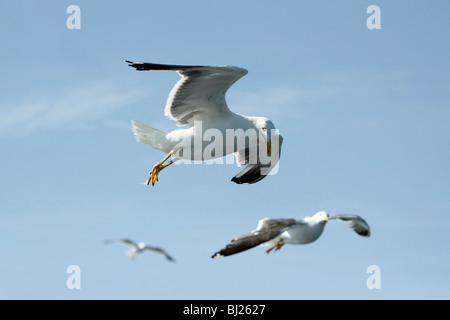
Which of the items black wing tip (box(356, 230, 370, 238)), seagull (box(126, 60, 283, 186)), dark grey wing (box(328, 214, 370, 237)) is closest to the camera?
seagull (box(126, 60, 283, 186))

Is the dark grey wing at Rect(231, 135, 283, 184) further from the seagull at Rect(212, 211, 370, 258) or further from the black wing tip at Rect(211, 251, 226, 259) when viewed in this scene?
the black wing tip at Rect(211, 251, 226, 259)

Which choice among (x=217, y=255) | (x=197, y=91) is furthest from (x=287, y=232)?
(x=197, y=91)

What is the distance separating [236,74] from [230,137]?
1.47 meters

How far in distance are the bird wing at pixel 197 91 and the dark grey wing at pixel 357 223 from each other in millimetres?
2701

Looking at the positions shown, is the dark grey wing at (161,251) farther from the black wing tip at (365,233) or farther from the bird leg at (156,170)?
the black wing tip at (365,233)

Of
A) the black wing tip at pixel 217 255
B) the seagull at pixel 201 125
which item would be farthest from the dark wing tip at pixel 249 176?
the black wing tip at pixel 217 255

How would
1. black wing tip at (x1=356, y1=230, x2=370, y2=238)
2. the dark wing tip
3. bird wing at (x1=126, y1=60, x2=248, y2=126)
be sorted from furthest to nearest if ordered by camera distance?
the dark wing tip < black wing tip at (x1=356, y1=230, x2=370, y2=238) < bird wing at (x1=126, y1=60, x2=248, y2=126)

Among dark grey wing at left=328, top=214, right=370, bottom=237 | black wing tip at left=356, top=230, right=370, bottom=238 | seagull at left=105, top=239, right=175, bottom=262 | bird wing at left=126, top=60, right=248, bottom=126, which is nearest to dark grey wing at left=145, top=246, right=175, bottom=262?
seagull at left=105, top=239, right=175, bottom=262

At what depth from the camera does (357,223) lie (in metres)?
12.2

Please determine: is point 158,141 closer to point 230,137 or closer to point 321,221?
point 230,137

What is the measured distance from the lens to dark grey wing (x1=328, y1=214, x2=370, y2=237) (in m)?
11.8

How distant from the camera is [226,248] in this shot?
971 cm

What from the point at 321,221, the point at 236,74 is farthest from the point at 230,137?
the point at 321,221

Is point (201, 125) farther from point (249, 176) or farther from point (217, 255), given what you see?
point (217, 255)
